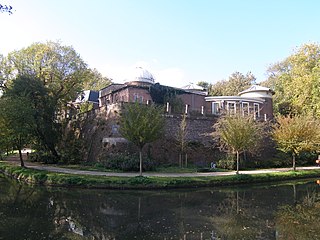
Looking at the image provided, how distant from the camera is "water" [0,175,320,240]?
32.8ft

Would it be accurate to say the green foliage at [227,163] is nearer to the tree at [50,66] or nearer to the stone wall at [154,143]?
the stone wall at [154,143]

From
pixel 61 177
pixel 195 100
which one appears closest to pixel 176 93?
pixel 195 100

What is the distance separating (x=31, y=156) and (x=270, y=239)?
31.5m

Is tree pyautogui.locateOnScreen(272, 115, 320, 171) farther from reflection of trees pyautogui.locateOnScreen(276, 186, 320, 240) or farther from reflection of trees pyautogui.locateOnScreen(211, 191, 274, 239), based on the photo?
reflection of trees pyautogui.locateOnScreen(211, 191, 274, 239)

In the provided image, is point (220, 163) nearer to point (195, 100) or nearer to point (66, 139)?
point (195, 100)

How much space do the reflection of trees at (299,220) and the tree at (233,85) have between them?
45.6 meters

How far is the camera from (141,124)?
68.8 ft

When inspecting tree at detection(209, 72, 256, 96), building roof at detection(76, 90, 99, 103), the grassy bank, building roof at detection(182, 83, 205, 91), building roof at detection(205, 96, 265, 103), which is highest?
tree at detection(209, 72, 256, 96)

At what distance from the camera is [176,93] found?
37.7m

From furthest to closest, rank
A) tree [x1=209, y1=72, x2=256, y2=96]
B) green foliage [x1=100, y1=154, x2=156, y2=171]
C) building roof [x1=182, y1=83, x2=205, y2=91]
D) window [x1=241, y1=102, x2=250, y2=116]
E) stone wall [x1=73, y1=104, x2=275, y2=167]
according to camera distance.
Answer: tree [x1=209, y1=72, x2=256, y2=96]
building roof [x1=182, y1=83, x2=205, y2=91]
window [x1=241, y1=102, x2=250, y2=116]
stone wall [x1=73, y1=104, x2=275, y2=167]
green foliage [x1=100, y1=154, x2=156, y2=171]

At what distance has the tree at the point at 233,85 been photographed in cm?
6060

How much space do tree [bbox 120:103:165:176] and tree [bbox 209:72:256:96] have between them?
40.5 m

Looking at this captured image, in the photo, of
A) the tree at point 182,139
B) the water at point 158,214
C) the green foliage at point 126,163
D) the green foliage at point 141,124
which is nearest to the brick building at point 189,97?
the tree at point 182,139

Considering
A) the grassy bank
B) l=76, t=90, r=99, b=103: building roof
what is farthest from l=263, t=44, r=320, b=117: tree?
l=76, t=90, r=99, b=103: building roof
